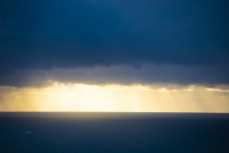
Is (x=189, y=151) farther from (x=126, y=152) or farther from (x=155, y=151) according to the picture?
(x=126, y=152)

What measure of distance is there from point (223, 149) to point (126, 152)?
2617 centimetres

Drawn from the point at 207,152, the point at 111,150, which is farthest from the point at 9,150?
the point at 207,152

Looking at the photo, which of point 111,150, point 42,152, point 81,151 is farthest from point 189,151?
point 42,152

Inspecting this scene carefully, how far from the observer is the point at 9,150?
96875mm

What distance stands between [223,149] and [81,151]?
37.0m

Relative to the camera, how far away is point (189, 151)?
96.4 metres

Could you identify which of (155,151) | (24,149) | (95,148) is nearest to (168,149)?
(155,151)

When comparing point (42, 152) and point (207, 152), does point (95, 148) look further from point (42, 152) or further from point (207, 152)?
point (207, 152)

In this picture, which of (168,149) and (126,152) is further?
(168,149)

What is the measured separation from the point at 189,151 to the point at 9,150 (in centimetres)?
4558

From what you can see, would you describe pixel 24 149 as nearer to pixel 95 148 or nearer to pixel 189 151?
pixel 95 148

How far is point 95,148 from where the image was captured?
101 metres

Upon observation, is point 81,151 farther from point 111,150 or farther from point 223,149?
point 223,149

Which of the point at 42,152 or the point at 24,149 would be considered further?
the point at 24,149
